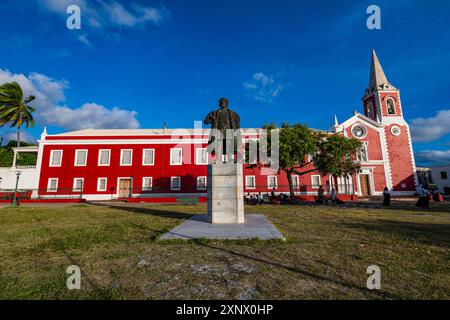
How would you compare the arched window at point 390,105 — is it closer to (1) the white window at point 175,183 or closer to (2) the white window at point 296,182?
(2) the white window at point 296,182

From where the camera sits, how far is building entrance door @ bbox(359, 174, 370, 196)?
29562 millimetres

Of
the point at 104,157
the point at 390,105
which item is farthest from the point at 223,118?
the point at 390,105

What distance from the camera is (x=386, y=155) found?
30.3 meters

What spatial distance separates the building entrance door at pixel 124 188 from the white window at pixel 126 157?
231 cm

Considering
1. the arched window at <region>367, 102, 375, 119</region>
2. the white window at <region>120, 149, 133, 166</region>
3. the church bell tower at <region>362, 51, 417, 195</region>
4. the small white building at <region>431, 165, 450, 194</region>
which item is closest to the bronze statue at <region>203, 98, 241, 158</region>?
the white window at <region>120, 149, 133, 166</region>

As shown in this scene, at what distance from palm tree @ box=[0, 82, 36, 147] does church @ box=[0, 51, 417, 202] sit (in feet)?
27.7

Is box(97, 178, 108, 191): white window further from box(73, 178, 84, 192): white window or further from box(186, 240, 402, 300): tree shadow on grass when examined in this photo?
box(186, 240, 402, 300): tree shadow on grass

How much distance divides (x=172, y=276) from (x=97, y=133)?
31.6 meters

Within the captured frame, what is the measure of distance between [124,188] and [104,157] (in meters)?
5.06

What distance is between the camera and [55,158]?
28078 millimetres

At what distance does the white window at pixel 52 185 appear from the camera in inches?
1072

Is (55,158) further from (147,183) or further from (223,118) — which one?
(223,118)
